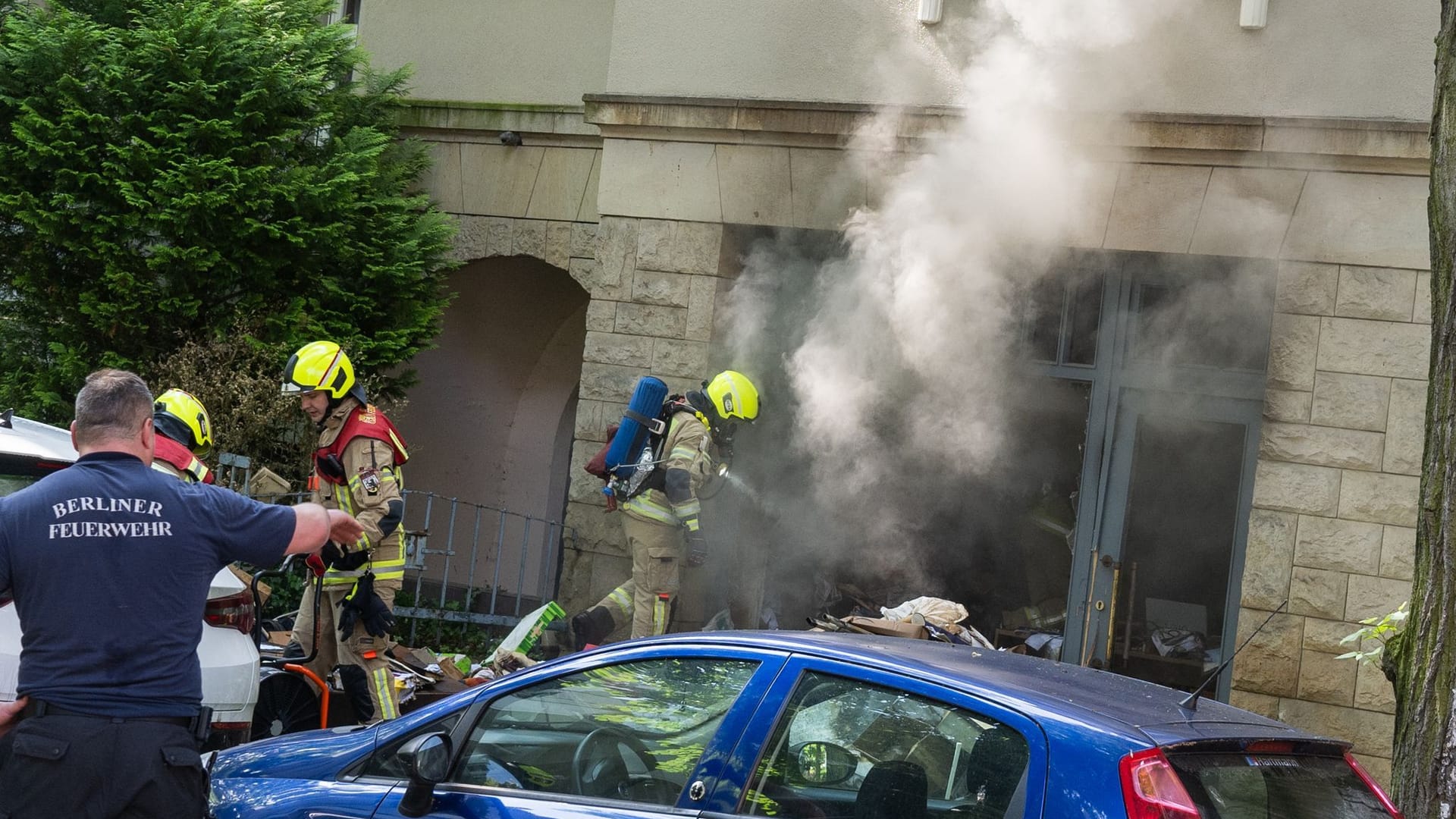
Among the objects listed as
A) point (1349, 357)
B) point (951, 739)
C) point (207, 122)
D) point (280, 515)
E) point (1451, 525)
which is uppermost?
point (207, 122)

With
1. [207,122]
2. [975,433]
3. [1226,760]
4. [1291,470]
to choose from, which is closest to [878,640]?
[1226,760]

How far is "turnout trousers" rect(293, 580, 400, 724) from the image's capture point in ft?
21.5

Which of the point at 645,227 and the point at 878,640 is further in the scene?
the point at 645,227

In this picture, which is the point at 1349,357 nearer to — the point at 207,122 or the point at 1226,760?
the point at 1226,760

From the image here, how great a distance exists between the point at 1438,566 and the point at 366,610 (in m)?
4.59

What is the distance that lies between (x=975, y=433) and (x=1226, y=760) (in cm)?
681

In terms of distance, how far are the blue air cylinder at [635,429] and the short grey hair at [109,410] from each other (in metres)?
5.30

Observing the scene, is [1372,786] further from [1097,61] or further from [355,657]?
[1097,61]

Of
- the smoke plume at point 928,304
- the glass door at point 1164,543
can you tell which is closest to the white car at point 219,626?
the smoke plume at point 928,304

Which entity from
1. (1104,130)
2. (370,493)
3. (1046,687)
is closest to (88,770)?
(1046,687)

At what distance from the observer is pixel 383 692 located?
21.5ft

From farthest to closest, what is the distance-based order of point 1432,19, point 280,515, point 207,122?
point 207,122 → point 1432,19 → point 280,515

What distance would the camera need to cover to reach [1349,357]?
8.02 m

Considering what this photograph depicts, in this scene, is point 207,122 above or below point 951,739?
above
